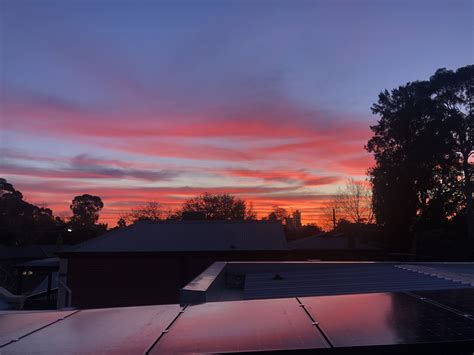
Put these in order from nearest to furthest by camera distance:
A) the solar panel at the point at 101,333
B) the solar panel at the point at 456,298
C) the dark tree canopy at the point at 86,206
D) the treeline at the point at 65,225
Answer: the solar panel at the point at 101,333, the solar panel at the point at 456,298, the treeline at the point at 65,225, the dark tree canopy at the point at 86,206

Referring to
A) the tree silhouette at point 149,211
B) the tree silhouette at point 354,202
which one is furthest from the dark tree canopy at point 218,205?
the tree silhouette at point 354,202

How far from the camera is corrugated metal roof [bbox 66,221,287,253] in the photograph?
18.0 meters

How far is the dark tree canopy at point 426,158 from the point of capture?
23.9m

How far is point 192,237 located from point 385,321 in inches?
660

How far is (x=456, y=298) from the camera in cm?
369

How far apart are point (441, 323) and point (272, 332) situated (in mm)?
1136

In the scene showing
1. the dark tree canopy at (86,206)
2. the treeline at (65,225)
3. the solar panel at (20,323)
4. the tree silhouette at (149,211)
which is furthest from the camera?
the dark tree canopy at (86,206)

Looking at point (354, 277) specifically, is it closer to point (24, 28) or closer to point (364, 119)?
point (24, 28)

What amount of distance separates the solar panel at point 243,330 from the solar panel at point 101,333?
14cm

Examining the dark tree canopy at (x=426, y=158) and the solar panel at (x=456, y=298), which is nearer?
the solar panel at (x=456, y=298)

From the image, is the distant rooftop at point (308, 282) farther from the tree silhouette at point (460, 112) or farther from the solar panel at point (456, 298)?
the tree silhouette at point (460, 112)

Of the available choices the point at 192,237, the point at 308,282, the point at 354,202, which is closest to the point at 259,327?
the point at 308,282

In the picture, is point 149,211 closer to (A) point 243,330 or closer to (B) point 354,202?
(B) point 354,202

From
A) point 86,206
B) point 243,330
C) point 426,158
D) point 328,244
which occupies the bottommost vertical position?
point 328,244
